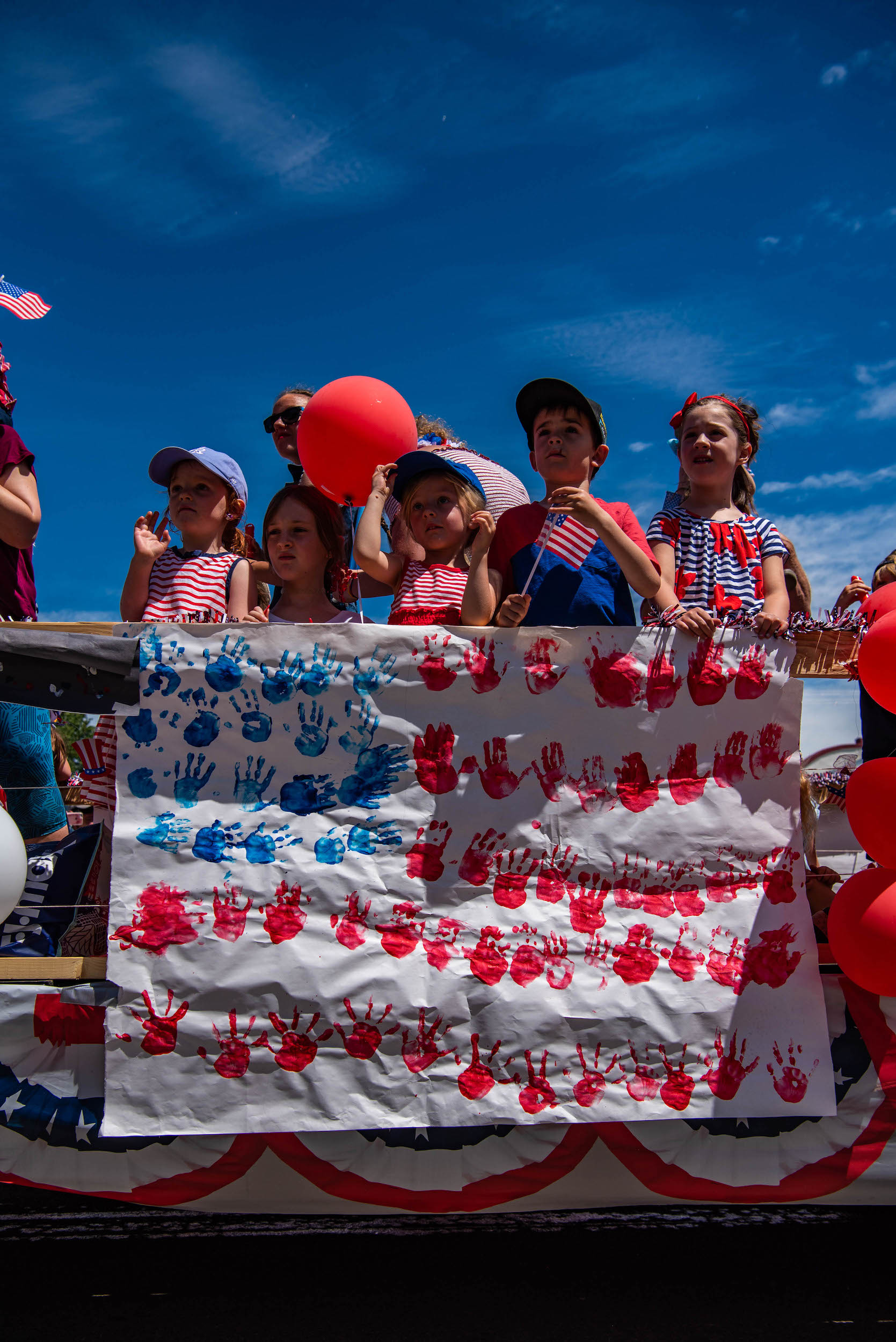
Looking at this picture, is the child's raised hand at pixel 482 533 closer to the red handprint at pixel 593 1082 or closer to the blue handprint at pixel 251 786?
the blue handprint at pixel 251 786

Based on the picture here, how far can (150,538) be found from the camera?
126 inches

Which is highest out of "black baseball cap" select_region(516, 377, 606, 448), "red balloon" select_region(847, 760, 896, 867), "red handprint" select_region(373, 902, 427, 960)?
"black baseball cap" select_region(516, 377, 606, 448)

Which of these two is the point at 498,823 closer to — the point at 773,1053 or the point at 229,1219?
the point at 773,1053

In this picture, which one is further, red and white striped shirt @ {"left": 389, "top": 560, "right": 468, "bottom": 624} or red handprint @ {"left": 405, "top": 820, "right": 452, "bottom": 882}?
red and white striped shirt @ {"left": 389, "top": 560, "right": 468, "bottom": 624}

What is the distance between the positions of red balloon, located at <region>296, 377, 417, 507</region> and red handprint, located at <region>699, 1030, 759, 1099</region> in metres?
2.00

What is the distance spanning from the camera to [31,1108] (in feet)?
7.32

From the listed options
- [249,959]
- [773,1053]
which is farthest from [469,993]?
[773,1053]

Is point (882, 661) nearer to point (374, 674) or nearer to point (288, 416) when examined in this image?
point (374, 674)

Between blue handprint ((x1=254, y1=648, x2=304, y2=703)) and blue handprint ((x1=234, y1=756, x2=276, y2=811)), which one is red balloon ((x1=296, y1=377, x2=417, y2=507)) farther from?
blue handprint ((x1=234, y1=756, x2=276, y2=811))

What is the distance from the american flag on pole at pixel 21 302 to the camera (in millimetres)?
3424

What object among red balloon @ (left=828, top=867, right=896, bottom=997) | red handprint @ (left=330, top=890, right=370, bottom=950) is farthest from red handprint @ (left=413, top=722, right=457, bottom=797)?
red balloon @ (left=828, top=867, right=896, bottom=997)

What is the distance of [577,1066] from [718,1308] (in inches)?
31.7

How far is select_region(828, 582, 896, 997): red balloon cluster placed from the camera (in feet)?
7.55

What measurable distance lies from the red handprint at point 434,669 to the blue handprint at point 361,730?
158mm
